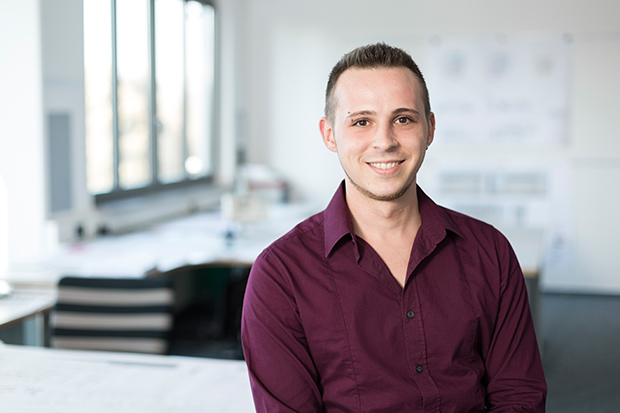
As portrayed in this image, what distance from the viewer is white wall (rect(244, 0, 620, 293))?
5348mm

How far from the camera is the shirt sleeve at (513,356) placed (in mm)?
1354

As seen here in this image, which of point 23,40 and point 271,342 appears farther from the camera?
point 23,40

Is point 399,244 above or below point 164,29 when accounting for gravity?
below

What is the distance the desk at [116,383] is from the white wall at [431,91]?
429 centimetres

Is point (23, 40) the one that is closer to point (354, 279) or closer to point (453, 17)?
point (354, 279)

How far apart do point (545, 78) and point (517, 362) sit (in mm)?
4615

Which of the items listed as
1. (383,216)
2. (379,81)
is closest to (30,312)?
(383,216)

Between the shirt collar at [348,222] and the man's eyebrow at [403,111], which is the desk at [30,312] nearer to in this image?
the shirt collar at [348,222]

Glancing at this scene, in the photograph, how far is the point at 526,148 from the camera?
555 centimetres

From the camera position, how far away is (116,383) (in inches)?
65.9

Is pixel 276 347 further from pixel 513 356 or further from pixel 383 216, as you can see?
pixel 513 356

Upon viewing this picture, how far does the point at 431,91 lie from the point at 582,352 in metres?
2.68

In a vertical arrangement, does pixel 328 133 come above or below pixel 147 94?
below

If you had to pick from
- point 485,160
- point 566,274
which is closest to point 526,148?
point 485,160
